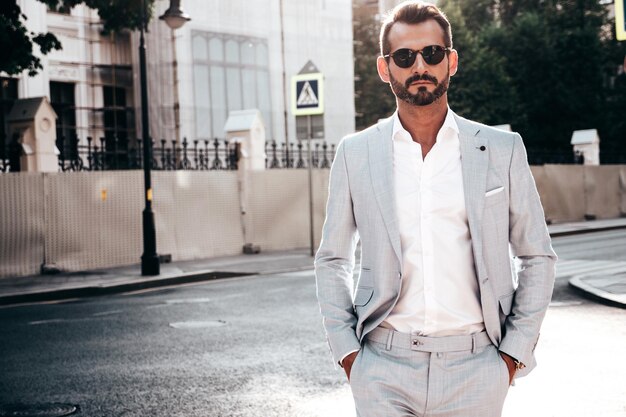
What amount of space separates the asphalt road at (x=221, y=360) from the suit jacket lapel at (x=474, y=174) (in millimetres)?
3227

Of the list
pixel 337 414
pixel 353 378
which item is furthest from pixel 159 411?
pixel 353 378

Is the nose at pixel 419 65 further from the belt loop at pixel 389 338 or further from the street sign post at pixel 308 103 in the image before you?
the street sign post at pixel 308 103

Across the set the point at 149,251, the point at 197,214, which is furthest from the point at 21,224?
the point at 197,214

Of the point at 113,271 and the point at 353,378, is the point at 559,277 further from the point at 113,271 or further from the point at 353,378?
the point at 353,378

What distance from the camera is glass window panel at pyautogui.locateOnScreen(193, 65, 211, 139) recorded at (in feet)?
111

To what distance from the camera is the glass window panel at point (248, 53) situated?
35562 millimetres

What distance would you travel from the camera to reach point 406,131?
296 cm

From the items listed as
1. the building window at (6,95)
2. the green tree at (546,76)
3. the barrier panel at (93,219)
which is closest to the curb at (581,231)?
the barrier panel at (93,219)

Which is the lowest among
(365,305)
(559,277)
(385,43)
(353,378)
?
(559,277)

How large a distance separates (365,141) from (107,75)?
34.0 meters

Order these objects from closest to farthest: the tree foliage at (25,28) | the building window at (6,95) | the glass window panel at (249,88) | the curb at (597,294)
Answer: the curb at (597,294)
the tree foliage at (25,28)
the building window at (6,95)
the glass window panel at (249,88)

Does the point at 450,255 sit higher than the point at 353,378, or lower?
higher

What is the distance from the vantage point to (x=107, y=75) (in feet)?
116

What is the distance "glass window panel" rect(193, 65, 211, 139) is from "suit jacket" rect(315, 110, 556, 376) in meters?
31.4
